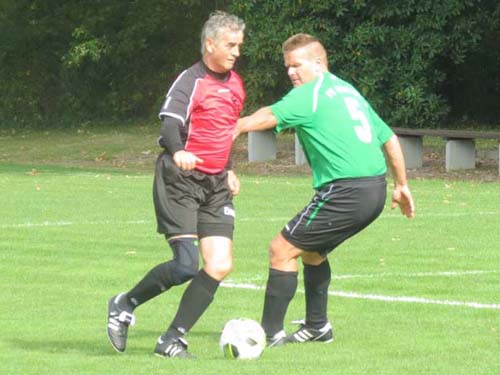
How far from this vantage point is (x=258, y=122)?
26.6 feet

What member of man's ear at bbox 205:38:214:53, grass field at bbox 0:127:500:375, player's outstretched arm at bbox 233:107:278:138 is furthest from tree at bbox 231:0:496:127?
player's outstretched arm at bbox 233:107:278:138

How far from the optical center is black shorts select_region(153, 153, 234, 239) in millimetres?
8461

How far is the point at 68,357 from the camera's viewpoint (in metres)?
8.27

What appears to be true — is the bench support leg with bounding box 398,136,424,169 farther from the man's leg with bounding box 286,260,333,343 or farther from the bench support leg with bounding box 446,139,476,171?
the man's leg with bounding box 286,260,333,343

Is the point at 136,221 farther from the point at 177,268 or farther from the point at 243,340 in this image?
the point at 243,340

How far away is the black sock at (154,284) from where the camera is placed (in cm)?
841

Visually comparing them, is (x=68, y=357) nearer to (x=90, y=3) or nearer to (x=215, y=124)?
(x=215, y=124)

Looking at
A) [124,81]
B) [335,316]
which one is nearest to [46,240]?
[335,316]

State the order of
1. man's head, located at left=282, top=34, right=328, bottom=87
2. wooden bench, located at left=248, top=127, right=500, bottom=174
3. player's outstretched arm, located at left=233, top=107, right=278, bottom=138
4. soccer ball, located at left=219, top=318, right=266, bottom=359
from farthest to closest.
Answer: wooden bench, located at left=248, top=127, right=500, bottom=174 → man's head, located at left=282, top=34, right=328, bottom=87 → soccer ball, located at left=219, top=318, right=266, bottom=359 → player's outstretched arm, located at left=233, top=107, right=278, bottom=138

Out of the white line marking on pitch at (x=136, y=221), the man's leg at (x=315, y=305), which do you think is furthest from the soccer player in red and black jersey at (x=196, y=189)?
the white line marking on pitch at (x=136, y=221)

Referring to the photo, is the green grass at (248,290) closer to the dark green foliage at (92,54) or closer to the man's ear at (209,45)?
the man's ear at (209,45)

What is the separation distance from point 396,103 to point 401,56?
0.99m

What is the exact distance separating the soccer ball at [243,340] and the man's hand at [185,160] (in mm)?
899

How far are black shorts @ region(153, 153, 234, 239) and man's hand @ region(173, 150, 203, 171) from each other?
1.21ft
